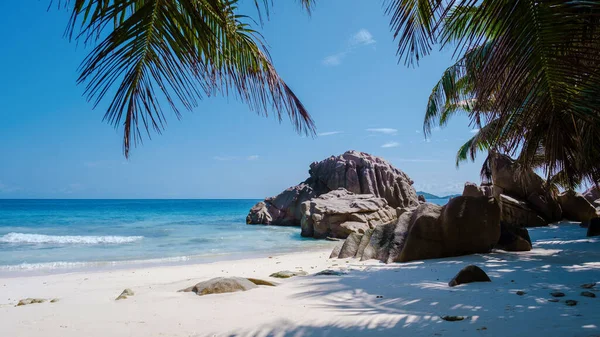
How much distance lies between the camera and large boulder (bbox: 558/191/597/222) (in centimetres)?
1959

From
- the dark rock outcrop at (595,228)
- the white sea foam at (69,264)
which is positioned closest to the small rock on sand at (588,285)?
the dark rock outcrop at (595,228)

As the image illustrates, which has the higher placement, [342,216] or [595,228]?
[595,228]

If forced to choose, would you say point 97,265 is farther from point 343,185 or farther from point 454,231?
point 343,185

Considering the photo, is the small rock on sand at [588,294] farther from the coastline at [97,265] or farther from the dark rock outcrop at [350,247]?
→ the coastline at [97,265]

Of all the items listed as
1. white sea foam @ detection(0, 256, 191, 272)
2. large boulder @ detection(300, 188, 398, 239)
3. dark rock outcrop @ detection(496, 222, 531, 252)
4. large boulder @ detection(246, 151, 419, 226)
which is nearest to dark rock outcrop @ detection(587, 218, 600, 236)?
dark rock outcrop @ detection(496, 222, 531, 252)

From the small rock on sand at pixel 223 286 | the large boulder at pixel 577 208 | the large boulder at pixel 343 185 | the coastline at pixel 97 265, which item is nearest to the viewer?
the small rock on sand at pixel 223 286

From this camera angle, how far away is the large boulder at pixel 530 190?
19.2m

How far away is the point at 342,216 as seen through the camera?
21375 mm

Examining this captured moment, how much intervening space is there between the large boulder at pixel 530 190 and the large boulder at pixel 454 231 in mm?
11011

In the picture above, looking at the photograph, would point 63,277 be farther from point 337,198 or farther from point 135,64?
point 337,198

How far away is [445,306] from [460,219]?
205 inches

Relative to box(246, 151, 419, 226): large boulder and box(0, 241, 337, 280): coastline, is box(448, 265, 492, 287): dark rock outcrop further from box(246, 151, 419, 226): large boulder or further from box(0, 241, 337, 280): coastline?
box(246, 151, 419, 226): large boulder

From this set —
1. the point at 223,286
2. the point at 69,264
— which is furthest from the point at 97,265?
the point at 223,286

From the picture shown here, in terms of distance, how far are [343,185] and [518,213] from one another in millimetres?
14521
